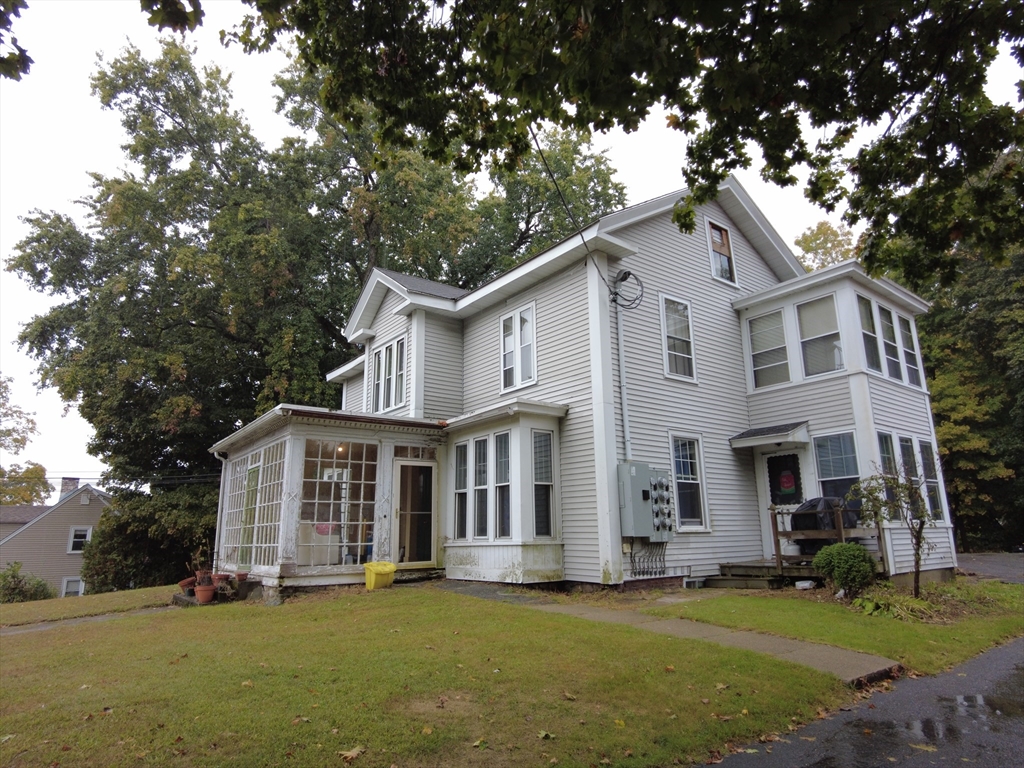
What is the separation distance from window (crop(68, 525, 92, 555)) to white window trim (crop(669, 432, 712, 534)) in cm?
3639

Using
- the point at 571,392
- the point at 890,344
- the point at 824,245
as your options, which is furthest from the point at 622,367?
the point at 824,245

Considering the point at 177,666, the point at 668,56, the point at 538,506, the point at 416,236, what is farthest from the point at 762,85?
the point at 416,236

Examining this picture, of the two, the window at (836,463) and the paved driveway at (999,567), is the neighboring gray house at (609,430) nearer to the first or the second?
the window at (836,463)

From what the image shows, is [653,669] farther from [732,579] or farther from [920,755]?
[732,579]

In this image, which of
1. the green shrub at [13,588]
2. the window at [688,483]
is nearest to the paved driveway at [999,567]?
the window at [688,483]

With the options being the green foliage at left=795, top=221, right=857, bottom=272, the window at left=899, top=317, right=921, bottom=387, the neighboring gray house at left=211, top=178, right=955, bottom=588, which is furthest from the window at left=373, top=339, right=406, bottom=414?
the green foliage at left=795, top=221, right=857, bottom=272

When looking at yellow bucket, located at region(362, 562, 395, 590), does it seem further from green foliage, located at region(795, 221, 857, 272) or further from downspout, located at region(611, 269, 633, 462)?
green foliage, located at region(795, 221, 857, 272)

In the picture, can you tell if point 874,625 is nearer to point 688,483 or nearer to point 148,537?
point 688,483

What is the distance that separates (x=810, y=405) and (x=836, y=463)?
4.54 feet

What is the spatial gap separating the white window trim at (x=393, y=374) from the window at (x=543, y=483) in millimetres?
4819

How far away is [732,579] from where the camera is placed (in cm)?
1221

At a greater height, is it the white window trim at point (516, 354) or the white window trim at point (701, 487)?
the white window trim at point (516, 354)

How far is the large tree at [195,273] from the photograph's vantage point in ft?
76.4

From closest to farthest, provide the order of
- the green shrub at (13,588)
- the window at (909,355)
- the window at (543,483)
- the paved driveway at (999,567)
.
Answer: the window at (543,483) < the paved driveway at (999,567) < the window at (909,355) < the green shrub at (13,588)
